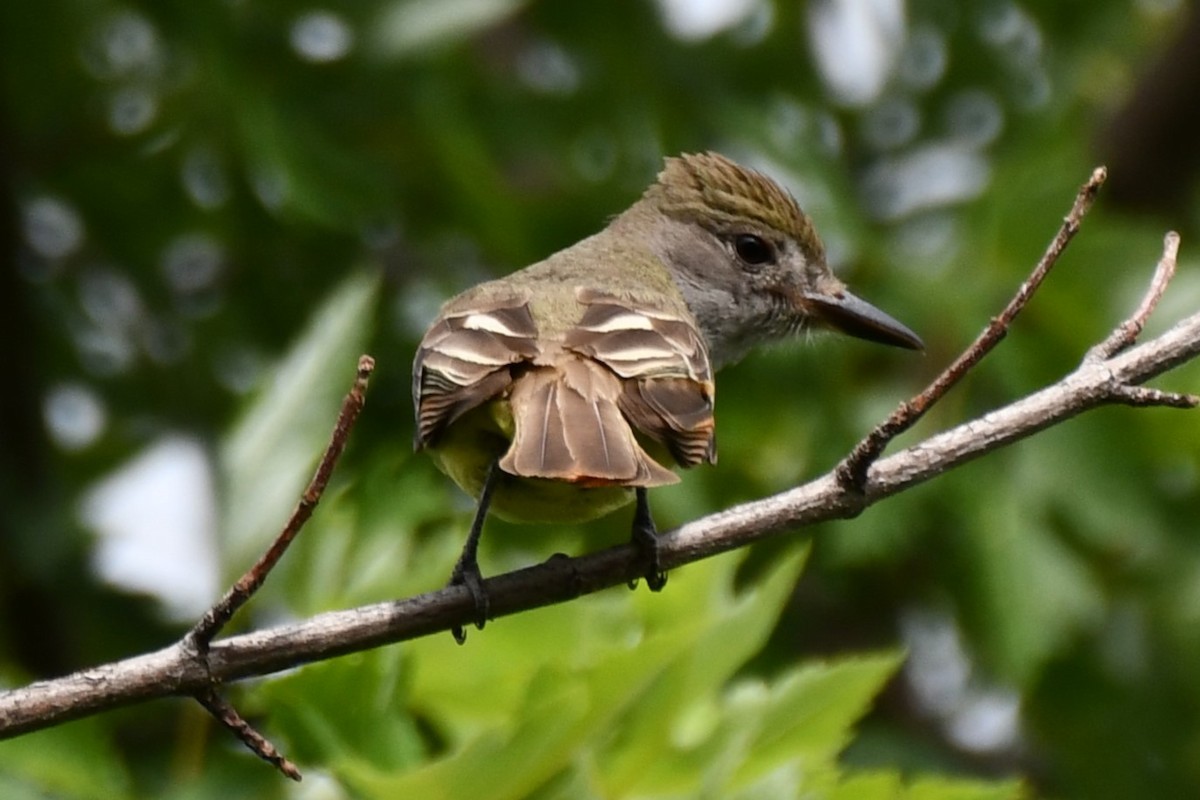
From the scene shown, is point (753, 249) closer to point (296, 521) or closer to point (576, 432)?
point (576, 432)

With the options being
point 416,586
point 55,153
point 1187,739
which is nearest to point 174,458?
point 55,153

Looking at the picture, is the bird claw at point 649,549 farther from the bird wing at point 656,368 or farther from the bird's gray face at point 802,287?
the bird's gray face at point 802,287

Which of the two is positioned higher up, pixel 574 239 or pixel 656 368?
pixel 574 239

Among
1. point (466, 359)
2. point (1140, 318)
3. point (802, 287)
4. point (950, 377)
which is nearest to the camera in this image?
point (950, 377)

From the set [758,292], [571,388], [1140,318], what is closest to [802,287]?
[758,292]

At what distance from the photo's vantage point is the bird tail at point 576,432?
120 inches

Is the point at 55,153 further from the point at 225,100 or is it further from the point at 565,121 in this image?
the point at 565,121

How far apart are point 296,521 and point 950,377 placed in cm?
104

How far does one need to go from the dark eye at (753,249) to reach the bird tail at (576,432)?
1.49 m

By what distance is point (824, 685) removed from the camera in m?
3.42

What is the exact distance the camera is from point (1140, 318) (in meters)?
3.04

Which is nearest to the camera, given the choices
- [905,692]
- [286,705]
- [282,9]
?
[286,705]

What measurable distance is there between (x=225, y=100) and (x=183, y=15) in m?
0.27

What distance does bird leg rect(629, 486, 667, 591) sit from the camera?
3258mm
